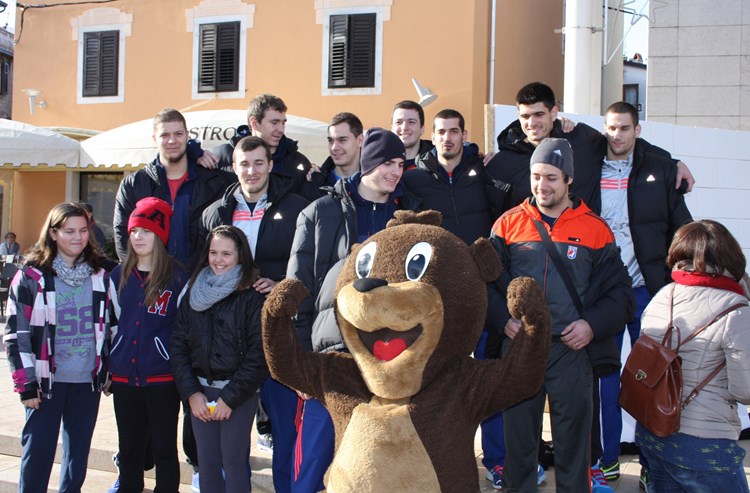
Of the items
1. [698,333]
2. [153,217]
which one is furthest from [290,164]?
[698,333]

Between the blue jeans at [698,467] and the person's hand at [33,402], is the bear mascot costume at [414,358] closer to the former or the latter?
the blue jeans at [698,467]

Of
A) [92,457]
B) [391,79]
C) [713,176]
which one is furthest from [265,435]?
[391,79]

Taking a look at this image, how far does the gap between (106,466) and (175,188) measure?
1906 mm

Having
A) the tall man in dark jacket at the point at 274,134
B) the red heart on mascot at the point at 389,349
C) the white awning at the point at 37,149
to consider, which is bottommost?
the red heart on mascot at the point at 389,349

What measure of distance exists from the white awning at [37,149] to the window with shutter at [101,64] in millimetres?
4736

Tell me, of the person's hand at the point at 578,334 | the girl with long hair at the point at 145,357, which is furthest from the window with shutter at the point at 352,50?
the person's hand at the point at 578,334

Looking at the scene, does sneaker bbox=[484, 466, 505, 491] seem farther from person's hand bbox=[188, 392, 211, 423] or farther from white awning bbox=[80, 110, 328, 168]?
white awning bbox=[80, 110, 328, 168]

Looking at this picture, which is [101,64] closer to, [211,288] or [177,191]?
[177,191]

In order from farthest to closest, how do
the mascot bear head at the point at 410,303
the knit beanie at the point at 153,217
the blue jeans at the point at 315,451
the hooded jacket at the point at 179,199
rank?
the hooded jacket at the point at 179,199 < the knit beanie at the point at 153,217 < the blue jeans at the point at 315,451 < the mascot bear head at the point at 410,303

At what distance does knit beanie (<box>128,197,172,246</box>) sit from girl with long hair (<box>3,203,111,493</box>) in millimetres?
305

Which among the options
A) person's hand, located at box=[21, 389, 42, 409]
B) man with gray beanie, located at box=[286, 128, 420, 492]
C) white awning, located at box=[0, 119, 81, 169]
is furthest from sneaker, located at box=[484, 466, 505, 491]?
white awning, located at box=[0, 119, 81, 169]

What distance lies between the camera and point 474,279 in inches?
106

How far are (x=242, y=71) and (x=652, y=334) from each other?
37.7 ft

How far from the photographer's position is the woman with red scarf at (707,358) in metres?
2.92
